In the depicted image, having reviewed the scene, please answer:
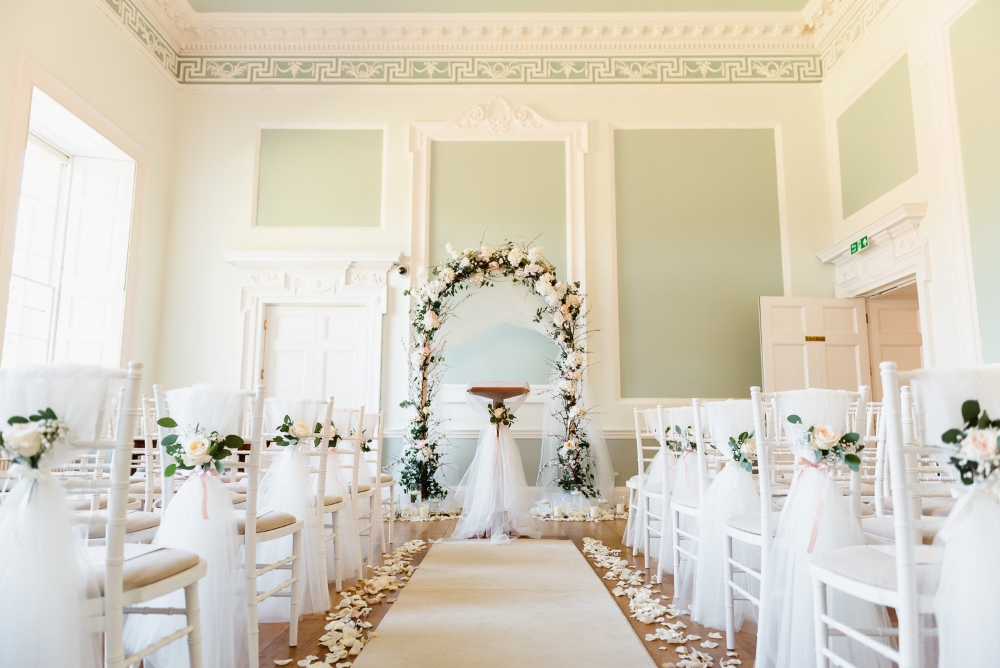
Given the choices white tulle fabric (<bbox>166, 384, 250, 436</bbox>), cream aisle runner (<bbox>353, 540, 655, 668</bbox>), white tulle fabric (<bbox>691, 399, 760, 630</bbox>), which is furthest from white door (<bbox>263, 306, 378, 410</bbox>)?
white tulle fabric (<bbox>691, 399, 760, 630</bbox>)

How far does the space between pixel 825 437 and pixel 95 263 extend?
237 inches

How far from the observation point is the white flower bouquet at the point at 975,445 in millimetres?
1430

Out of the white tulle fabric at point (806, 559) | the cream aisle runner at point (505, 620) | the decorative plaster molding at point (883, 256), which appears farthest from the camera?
the decorative plaster molding at point (883, 256)

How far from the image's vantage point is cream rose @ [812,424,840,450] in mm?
1930

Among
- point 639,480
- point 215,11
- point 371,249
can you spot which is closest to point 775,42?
point 371,249

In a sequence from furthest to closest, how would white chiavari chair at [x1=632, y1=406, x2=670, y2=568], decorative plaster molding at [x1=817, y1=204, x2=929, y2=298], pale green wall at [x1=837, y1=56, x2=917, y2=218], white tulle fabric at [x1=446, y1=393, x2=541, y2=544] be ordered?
pale green wall at [x1=837, y1=56, x2=917, y2=218] → decorative plaster molding at [x1=817, y1=204, x2=929, y2=298] → white tulle fabric at [x1=446, y1=393, x2=541, y2=544] → white chiavari chair at [x1=632, y1=406, x2=670, y2=568]

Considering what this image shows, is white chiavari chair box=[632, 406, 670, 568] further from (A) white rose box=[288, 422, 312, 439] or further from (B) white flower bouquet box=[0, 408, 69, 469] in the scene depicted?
(B) white flower bouquet box=[0, 408, 69, 469]

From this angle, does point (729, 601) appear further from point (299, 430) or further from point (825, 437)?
point (299, 430)

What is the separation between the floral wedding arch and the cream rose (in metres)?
3.51

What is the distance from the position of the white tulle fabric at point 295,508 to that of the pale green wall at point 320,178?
3.82 m

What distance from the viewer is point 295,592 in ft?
7.98

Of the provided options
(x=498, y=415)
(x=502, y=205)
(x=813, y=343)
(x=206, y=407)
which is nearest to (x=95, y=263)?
(x=502, y=205)

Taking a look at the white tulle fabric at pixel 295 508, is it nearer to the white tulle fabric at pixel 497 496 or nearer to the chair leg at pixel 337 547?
the chair leg at pixel 337 547

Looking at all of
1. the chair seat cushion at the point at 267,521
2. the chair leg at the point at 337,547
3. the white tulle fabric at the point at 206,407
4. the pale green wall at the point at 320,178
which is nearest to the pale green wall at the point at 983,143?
the chair leg at the point at 337,547
